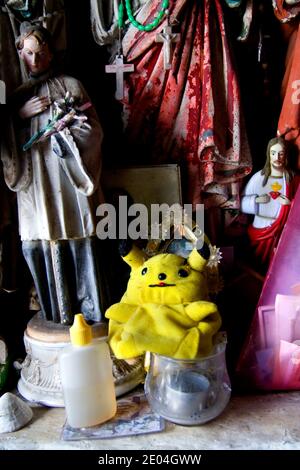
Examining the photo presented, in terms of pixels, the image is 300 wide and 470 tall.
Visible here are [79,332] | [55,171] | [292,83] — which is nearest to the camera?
[79,332]

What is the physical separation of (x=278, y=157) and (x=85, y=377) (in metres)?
0.68

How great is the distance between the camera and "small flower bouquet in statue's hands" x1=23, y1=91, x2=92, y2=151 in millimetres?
954

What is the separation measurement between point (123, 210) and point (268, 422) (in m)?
0.58

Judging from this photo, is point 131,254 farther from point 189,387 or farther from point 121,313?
point 189,387

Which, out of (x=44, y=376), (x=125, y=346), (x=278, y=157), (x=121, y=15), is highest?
(x=121, y=15)

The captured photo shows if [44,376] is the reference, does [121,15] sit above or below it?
above

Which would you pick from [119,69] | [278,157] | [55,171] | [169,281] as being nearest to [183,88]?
[119,69]

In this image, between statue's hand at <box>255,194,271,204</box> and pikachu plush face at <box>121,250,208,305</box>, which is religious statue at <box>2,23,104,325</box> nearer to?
pikachu plush face at <box>121,250,208,305</box>

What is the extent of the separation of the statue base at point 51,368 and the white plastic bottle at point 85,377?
0.11 m

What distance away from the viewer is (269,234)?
114 cm

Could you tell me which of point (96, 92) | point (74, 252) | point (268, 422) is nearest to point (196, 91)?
point (96, 92)
